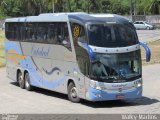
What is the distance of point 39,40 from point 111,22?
477cm

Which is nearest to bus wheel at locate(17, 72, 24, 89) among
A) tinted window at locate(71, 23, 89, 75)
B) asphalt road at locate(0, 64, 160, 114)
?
asphalt road at locate(0, 64, 160, 114)

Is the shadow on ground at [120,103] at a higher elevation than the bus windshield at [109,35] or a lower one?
lower

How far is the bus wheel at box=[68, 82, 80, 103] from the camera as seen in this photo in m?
18.9

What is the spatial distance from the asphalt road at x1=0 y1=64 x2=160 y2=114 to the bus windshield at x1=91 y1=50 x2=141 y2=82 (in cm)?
104

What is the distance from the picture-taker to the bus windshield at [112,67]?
1758 cm

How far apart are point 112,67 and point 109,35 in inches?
45.8

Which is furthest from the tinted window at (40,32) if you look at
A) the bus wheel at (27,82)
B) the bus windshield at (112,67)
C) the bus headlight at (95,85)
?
the bus headlight at (95,85)

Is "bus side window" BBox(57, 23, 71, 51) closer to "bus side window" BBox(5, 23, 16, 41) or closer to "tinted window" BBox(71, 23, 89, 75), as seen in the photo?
"tinted window" BBox(71, 23, 89, 75)

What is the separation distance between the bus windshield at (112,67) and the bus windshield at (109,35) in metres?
0.39

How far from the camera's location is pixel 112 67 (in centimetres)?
1766

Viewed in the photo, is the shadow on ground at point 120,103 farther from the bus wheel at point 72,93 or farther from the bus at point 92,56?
the bus at point 92,56

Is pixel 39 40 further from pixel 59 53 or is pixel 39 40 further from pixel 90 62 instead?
pixel 90 62

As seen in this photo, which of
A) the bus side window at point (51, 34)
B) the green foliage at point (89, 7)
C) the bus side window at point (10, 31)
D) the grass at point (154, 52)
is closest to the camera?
the bus side window at point (51, 34)

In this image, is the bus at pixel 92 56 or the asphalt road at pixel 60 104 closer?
the asphalt road at pixel 60 104
